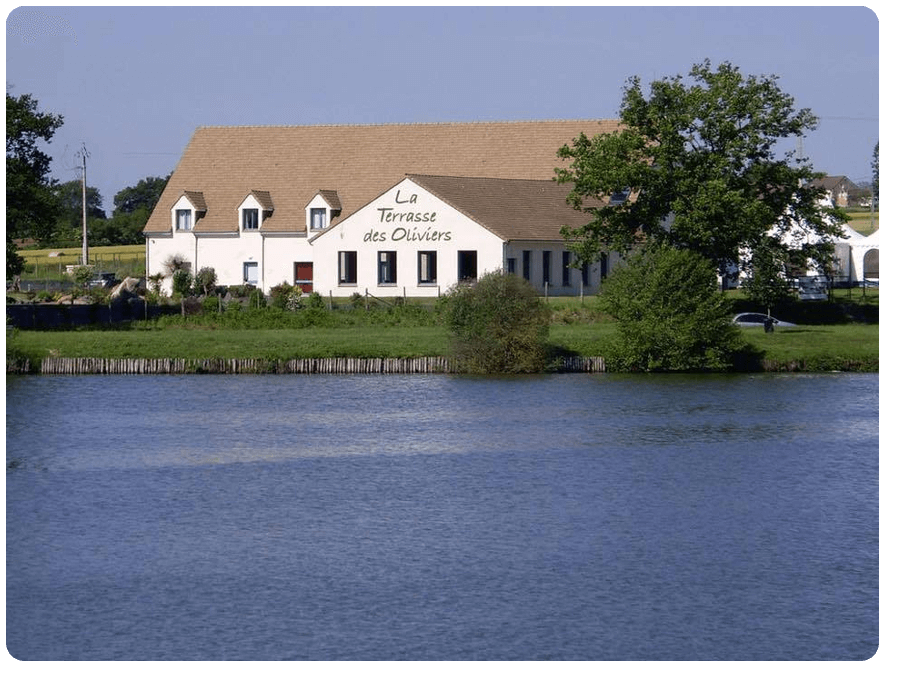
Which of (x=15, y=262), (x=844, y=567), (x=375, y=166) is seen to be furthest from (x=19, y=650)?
(x=375, y=166)

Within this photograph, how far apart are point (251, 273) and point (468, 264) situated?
15302 mm

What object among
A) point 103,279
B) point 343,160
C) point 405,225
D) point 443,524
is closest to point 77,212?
point 103,279

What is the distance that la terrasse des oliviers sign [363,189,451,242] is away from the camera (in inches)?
2918

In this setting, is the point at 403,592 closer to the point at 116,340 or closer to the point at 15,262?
the point at 116,340

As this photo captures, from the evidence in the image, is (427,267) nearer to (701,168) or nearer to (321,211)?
(321,211)

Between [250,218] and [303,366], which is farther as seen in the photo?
[250,218]

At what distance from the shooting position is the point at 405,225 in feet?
245

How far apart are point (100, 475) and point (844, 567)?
1616 centimetres

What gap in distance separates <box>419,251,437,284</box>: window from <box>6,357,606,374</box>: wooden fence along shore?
2269 cm

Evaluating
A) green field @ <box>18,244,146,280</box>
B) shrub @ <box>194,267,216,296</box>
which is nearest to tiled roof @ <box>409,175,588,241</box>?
shrub @ <box>194,267,216,296</box>

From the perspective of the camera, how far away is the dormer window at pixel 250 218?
274ft

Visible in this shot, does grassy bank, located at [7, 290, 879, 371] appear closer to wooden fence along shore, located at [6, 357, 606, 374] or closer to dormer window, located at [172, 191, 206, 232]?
wooden fence along shore, located at [6, 357, 606, 374]

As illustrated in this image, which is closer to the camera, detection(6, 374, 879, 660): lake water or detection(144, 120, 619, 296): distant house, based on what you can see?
detection(6, 374, 879, 660): lake water

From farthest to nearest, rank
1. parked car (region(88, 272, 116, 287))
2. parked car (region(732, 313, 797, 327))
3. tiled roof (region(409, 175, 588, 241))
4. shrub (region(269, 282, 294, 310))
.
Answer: parked car (region(88, 272, 116, 287))
tiled roof (region(409, 175, 588, 241))
shrub (region(269, 282, 294, 310))
parked car (region(732, 313, 797, 327))
